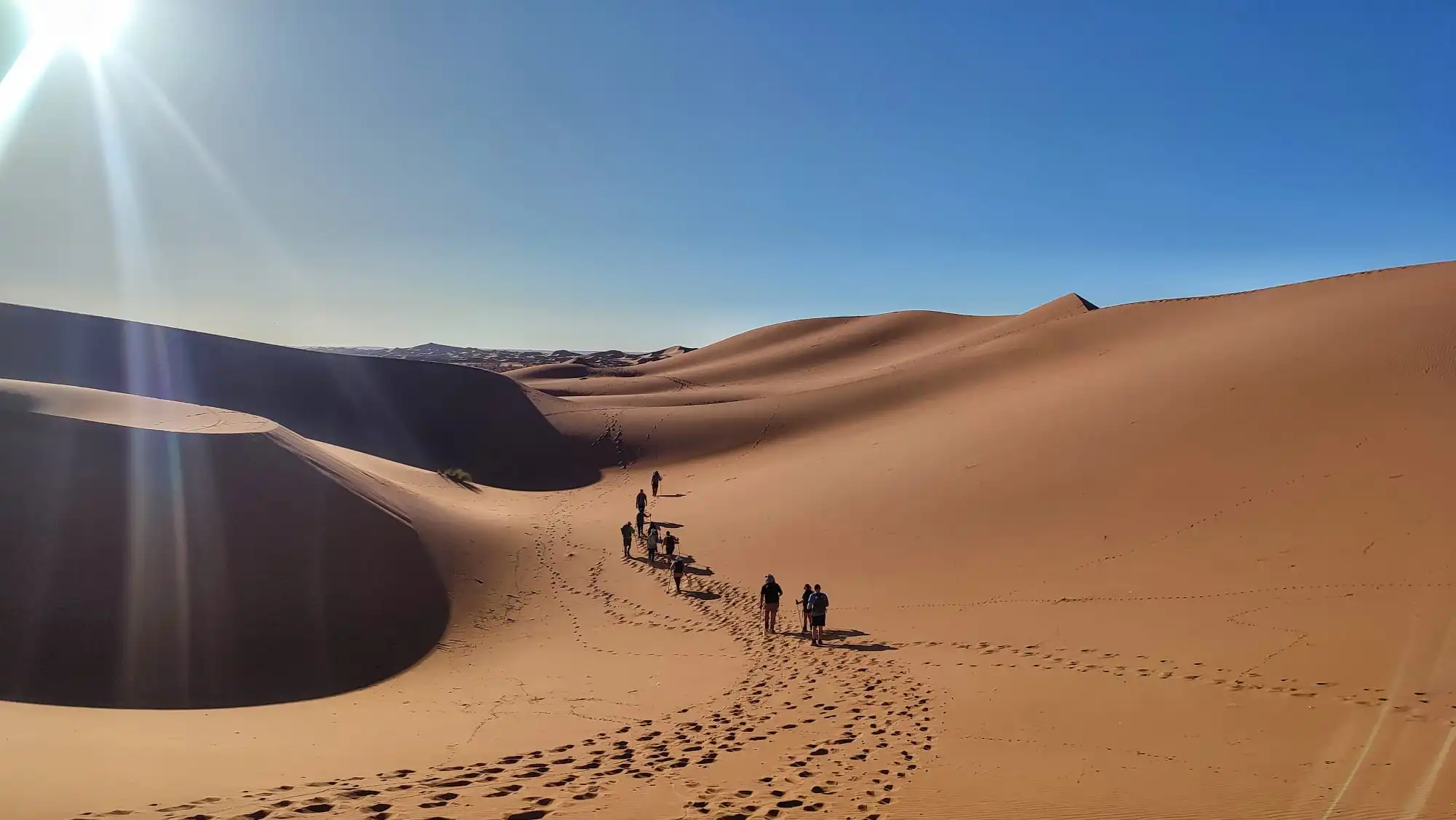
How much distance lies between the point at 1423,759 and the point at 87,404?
709 inches

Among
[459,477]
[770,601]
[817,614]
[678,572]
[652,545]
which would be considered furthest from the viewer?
[459,477]

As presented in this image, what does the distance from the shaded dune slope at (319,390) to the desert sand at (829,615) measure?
9.68 m

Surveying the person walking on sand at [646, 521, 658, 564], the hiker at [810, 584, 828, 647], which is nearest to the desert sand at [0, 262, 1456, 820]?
the hiker at [810, 584, 828, 647]

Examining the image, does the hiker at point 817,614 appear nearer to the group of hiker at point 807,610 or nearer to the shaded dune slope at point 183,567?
the group of hiker at point 807,610

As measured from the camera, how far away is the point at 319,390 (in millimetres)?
35906

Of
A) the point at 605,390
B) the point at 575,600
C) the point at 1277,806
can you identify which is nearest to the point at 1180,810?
the point at 1277,806

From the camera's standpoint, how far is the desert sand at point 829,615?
562cm

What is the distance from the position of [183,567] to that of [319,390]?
2774 centimetres

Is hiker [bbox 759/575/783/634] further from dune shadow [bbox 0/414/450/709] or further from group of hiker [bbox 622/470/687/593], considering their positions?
dune shadow [bbox 0/414/450/709]

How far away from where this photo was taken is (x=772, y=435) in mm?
30406

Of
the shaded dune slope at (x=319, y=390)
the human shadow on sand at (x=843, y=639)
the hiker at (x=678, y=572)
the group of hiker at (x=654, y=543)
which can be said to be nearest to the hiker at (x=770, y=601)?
the human shadow on sand at (x=843, y=639)

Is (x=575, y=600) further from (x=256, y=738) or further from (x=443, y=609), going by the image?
(x=256, y=738)

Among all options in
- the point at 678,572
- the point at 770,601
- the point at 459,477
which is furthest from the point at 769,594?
the point at 459,477

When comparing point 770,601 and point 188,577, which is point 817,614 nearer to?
point 770,601
